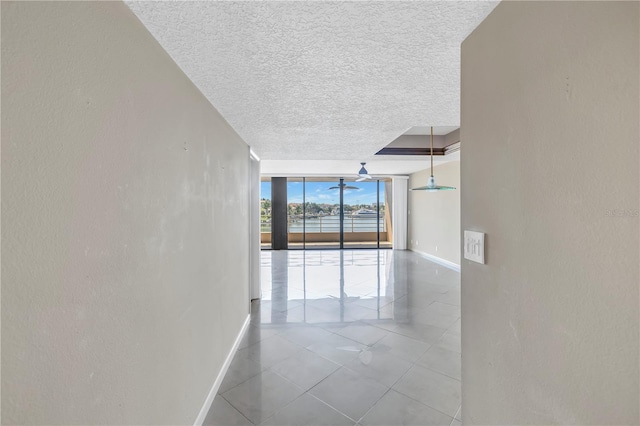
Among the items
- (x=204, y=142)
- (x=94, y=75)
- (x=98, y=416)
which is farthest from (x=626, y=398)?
(x=204, y=142)

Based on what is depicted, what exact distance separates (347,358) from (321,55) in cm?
241

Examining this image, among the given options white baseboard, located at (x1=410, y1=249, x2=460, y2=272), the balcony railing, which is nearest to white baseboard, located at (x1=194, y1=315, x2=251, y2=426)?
white baseboard, located at (x1=410, y1=249, x2=460, y2=272)

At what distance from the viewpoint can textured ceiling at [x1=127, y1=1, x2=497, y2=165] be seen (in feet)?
3.55

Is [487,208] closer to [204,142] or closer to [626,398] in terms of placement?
[626,398]

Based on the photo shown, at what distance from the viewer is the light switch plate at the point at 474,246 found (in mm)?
1147

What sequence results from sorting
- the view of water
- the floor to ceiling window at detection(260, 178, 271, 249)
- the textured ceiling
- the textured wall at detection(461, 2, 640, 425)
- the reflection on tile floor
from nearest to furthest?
the textured wall at detection(461, 2, 640, 425), the textured ceiling, the reflection on tile floor, the floor to ceiling window at detection(260, 178, 271, 249), the view of water

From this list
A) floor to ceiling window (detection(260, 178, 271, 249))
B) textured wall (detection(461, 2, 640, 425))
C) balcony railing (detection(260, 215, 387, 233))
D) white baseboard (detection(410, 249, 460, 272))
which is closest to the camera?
textured wall (detection(461, 2, 640, 425))

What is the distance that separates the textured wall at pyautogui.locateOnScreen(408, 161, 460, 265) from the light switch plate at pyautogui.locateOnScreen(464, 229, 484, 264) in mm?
5101

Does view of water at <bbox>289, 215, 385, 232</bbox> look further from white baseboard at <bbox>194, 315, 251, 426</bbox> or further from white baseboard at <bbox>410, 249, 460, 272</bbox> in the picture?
white baseboard at <bbox>194, 315, 251, 426</bbox>

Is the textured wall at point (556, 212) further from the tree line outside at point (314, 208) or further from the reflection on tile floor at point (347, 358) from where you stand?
the tree line outside at point (314, 208)

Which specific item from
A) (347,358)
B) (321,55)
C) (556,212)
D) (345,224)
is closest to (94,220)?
(321,55)

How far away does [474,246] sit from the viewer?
1188 mm

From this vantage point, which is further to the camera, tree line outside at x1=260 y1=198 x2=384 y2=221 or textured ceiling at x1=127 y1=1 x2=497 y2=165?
tree line outside at x1=260 y1=198 x2=384 y2=221

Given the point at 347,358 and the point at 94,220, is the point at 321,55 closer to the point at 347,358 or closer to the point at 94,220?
the point at 94,220
